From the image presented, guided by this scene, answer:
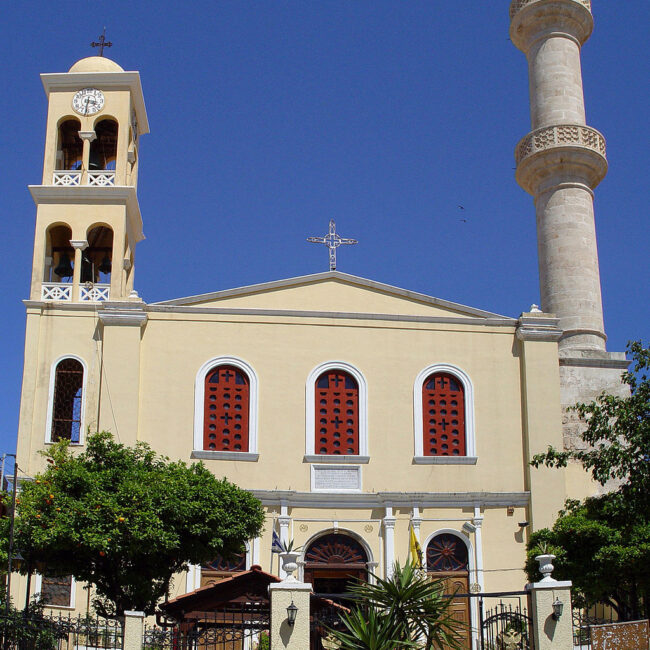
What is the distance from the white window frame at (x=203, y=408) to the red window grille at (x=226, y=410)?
111 millimetres

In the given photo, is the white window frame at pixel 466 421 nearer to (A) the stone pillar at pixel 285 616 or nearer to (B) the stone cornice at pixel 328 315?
(B) the stone cornice at pixel 328 315

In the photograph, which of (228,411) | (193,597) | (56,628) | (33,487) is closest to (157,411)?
(228,411)

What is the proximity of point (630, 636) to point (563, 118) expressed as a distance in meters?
17.9

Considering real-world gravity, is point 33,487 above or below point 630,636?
above

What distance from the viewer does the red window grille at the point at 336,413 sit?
25.2 metres

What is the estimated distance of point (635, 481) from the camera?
1912 centimetres

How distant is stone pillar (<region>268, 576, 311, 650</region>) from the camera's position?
14281 millimetres

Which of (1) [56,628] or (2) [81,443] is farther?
(2) [81,443]

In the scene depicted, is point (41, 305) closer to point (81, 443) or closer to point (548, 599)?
point (81, 443)

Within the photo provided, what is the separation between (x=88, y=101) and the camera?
2795cm

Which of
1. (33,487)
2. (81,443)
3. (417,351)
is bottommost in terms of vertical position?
(33,487)

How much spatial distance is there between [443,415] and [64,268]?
10255mm

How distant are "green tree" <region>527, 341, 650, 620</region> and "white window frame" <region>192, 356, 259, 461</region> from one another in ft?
23.8

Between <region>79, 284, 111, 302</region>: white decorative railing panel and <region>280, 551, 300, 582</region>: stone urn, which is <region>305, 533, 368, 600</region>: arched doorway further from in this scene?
<region>280, 551, 300, 582</region>: stone urn
